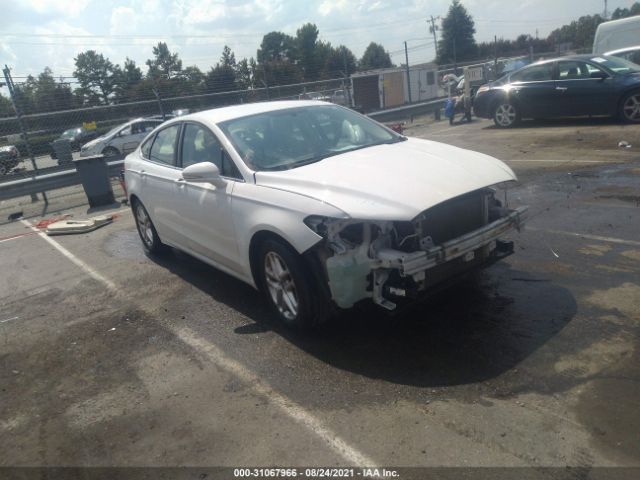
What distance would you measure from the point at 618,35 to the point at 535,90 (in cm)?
714

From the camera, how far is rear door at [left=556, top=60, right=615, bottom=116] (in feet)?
39.0

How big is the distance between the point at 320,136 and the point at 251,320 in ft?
5.78

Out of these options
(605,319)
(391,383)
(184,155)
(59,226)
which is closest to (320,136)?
(184,155)

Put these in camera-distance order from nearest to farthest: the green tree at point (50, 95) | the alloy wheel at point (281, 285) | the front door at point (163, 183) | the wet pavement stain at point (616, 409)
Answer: the wet pavement stain at point (616, 409)
the alloy wheel at point (281, 285)
the front door at point (163, 183)
the green tree at point (50, 95)

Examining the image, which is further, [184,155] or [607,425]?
[184,155]

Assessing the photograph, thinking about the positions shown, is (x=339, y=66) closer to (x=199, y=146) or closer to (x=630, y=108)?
(x=630, y=108)

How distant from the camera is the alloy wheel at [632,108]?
1152 cm

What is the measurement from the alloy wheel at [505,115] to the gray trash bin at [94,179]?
32.3 feet

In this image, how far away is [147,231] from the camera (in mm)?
6699

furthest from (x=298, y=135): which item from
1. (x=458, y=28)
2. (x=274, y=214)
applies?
(x=458, y=28)

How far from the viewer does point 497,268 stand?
16.6ft

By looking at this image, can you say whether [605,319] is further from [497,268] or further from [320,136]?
[320,136]

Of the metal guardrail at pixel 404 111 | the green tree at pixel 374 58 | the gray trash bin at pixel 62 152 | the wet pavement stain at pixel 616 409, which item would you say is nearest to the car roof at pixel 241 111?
the wet pavement stain at pixel 616 409

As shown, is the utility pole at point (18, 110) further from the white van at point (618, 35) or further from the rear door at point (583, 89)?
the white van at point (618, 35)
